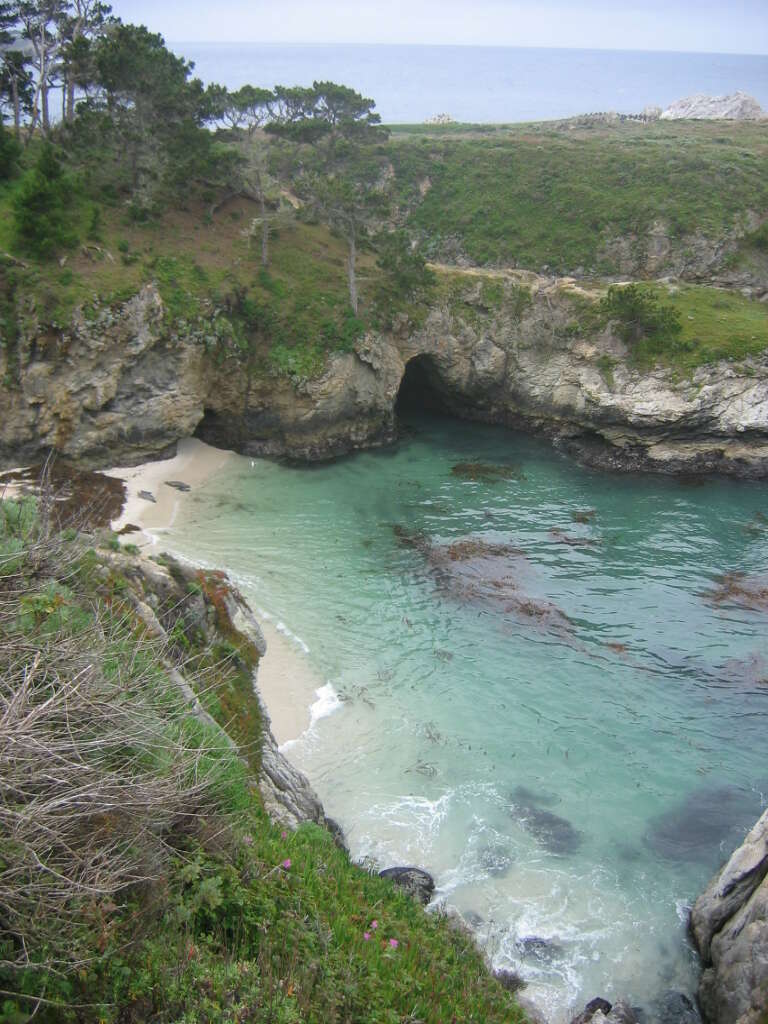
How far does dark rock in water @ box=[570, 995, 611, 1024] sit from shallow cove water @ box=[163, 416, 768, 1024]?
367 mm

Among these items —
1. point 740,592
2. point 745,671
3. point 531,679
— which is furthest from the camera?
point 740,592

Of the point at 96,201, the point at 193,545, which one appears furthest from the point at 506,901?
the point at 96,201

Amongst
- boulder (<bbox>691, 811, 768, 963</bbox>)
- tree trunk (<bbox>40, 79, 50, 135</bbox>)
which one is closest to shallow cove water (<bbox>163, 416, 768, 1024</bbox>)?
boulder (<bbox>691, 811, 768, 963</bbox>)

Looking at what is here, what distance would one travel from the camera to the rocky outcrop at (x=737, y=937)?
12.0 m

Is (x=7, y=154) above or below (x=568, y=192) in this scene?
below

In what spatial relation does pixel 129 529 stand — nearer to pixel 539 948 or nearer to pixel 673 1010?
pixel 539 948

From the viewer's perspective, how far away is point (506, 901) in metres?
15.6

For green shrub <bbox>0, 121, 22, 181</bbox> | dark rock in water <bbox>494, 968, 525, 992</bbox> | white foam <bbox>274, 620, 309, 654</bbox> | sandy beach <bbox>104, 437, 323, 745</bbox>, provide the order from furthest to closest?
green shrub <bbox>0, 121, 22, 181</bbox>
white foam <bbox>274, 620, 309, 654</bbox>
sandy beach <bbox>104, 437, 323, 745</bbox>
dark rock in water <bbox>494, 968, 525, 992</bbox>

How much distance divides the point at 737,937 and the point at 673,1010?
1.88 m

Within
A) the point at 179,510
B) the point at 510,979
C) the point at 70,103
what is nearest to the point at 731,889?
the point at 510,979

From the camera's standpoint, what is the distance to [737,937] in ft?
42.7

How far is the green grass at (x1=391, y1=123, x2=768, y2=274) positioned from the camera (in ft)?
174

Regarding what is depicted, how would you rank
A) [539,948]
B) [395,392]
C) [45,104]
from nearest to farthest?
[539,948], [395,392], [45,104]

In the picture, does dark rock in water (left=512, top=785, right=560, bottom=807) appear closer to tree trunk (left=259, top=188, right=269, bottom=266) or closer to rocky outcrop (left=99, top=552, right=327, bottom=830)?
rocky outcrop (left=99, top=552, right=327, bottom=830)
